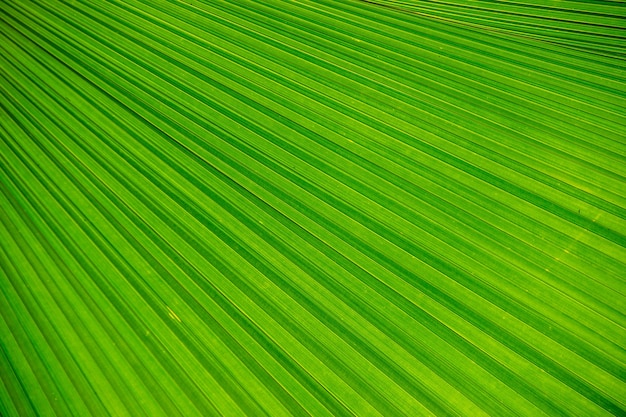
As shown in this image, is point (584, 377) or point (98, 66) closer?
point (584, 377)

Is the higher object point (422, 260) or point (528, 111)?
point (528, 111)

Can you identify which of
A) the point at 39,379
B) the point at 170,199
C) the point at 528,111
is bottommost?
the point at 39,379

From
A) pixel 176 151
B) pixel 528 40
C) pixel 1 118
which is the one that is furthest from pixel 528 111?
pixel 1 118

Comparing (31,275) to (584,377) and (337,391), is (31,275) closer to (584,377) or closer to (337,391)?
(337,391)

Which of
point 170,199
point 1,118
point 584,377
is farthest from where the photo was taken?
point 1,118

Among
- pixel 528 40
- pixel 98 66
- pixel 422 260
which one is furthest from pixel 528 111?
pixel 98 66

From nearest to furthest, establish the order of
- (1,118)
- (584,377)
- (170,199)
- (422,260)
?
(584,377) → (422,260) → (170,199) → (1,118)
